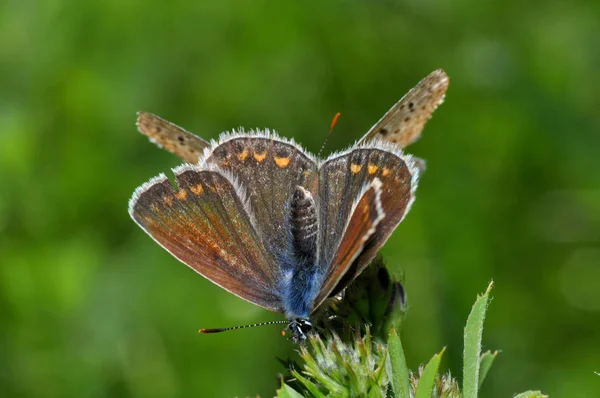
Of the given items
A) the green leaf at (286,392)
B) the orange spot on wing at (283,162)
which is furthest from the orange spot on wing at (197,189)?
the green leaf at (286,392)

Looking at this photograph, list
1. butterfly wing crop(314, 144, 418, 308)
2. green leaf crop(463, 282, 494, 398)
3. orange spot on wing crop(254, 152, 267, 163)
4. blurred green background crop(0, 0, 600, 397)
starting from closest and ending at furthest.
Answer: green leaf crop(463, 282, 494, 398)
butterfly wing crop(314, 144, 418, 308)
orange spot on wing crop(254, 152, 267, 163)
blurred green background crop(0, 0, 600, 397)

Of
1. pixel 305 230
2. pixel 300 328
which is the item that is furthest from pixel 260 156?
pixel 300 328

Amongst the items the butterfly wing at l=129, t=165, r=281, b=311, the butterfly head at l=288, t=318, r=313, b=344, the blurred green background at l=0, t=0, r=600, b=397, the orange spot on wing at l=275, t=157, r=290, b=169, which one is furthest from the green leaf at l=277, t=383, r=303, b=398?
the blurred green background at l=0, t=0, r=600, b=397

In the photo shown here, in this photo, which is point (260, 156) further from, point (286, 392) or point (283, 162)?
point (286, 392)

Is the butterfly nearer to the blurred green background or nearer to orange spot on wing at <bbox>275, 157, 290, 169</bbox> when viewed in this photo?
orange spot on wing at <bbox>275, 157, 290, 169</bbox>

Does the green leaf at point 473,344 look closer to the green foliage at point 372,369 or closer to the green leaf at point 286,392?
the green foliage at point 372,369

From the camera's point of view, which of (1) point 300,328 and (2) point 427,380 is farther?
(1) point 300,328
